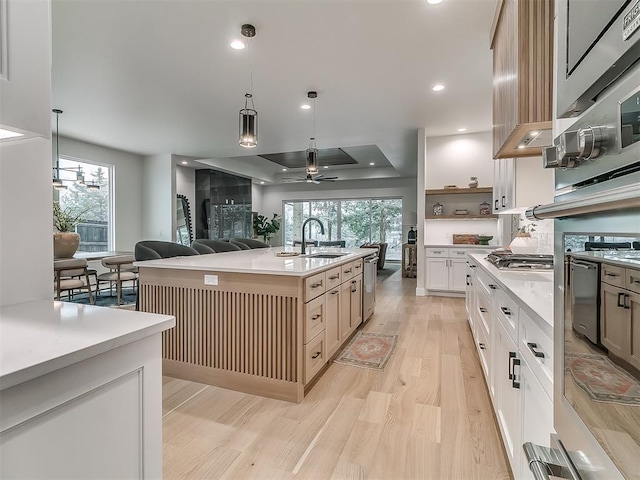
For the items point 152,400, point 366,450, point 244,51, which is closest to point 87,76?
point 244,51

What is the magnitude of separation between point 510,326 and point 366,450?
941 mm

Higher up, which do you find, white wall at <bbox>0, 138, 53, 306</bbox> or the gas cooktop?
white wall at <bbox>0, 138, 53, 306</bbox>

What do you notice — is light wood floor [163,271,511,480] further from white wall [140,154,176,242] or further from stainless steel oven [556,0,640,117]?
white wall [140,154,176,242]

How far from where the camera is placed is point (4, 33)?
0.71m

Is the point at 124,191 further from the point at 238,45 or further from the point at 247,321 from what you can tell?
the point at 247,321

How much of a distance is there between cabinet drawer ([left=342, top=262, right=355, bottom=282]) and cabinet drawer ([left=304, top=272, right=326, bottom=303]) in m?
0.56

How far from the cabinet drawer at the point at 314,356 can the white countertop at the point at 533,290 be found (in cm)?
123

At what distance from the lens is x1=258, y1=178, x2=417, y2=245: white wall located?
10.3 meters

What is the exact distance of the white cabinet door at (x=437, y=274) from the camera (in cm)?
541

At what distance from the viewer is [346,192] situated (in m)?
10.9

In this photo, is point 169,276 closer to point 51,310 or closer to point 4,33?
point 51,310

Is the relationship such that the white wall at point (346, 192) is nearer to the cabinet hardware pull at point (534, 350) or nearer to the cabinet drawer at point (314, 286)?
the cabinet drawer at point (314, 286)

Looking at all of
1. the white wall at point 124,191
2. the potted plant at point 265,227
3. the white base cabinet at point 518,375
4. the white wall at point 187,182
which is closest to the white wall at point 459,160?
the white base cabinet at point 518,375

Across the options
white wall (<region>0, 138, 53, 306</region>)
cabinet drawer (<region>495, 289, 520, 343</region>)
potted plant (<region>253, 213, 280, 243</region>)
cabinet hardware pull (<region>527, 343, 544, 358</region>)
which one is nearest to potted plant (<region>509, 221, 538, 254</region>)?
cabinet drawer (<region>495, 289, 520, 343</region>)
